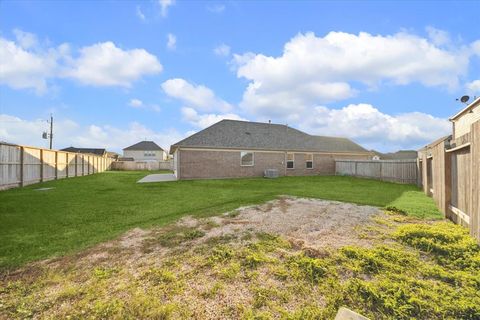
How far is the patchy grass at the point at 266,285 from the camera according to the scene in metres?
2.67

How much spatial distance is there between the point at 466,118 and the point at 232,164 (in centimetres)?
1544

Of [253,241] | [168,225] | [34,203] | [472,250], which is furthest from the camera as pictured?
[34,203]

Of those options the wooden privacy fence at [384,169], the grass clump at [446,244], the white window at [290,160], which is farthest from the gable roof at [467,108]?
the white window at [290,160]

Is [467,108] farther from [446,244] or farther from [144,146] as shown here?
[144,146]

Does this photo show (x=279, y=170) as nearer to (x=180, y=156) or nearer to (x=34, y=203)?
(x=180, y=156)

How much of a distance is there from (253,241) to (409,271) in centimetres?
244

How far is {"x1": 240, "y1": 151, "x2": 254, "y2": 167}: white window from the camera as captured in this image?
20703 millimetres

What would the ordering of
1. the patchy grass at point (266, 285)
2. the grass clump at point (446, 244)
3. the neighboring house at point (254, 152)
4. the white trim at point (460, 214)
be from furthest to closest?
1. the neighboring house at point (254, 152)
2. the white trim at point (460, 214)
3. the grass clump at point (446, 244)
4. the patchy grass at point (266, 285)

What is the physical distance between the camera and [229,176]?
20188 millimetres

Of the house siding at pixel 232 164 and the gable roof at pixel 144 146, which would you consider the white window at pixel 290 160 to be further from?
the gable roof at pixel 144 146

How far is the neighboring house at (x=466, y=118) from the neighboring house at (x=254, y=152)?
9485 millimetres

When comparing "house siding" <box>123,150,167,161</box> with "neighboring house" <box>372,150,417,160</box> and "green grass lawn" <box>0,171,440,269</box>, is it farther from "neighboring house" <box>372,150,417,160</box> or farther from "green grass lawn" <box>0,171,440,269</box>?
"green grass lawn" <box>0,171,440,269</box>

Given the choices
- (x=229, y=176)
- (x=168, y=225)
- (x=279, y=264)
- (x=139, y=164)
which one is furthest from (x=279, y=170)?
(x=139, y=164)

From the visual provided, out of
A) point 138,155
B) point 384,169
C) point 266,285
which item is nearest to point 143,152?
point 138,155
